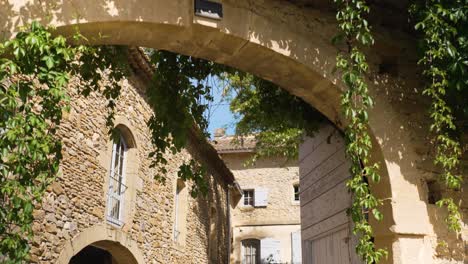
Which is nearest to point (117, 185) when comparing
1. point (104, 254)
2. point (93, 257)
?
point (104, 254)

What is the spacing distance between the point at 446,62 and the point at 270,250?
51.3 ft

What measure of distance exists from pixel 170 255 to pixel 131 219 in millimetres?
2336

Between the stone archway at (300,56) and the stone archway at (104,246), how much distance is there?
416 centimetres

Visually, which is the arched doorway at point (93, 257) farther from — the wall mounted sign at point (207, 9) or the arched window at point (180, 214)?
the wall mounted sign at point (207, 9)

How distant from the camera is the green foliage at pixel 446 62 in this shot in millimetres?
3596

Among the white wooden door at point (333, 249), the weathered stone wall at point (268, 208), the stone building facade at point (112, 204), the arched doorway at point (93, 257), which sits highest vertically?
the weathered stone wall at point (268, 208)

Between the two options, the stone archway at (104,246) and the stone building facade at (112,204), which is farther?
the stone archway at (104,246)

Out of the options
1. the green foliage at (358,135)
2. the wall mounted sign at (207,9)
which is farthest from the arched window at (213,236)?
the wall mounted sign at (207,9)

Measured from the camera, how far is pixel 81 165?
7324 mm

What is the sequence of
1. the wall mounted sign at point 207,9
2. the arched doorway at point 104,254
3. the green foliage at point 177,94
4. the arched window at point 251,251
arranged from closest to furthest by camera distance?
the wall mounted sign at point 207,9 → the green foliage at point 177,94 → the arched doorway at point 104,254 → the arched window at point 251,251

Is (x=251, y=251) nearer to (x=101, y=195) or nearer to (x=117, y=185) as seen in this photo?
(x=117, y=185)

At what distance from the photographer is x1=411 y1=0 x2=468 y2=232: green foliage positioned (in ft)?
11.8

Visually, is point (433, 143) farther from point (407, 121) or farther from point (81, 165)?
point (81, 165)

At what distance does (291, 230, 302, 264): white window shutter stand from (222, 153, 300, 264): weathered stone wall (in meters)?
0.23
